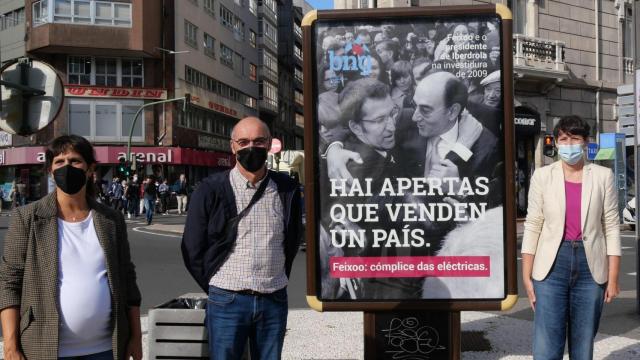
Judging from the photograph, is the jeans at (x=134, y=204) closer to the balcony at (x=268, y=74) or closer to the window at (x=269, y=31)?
the balcony at (x=268, y=74)

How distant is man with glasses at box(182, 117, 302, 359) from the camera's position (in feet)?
11.2

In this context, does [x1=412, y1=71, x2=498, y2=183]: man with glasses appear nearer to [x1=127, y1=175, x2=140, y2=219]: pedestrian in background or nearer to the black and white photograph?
the black and white photograph

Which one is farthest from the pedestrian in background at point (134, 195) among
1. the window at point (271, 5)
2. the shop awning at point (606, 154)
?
the window at point (271, 5)

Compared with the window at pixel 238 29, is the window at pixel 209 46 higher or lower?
lower

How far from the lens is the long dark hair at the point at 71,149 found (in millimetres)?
3090

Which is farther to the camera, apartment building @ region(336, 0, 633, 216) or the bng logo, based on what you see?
apartment building @ region(336, 0, 633, 216)

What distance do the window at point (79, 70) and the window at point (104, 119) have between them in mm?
1296

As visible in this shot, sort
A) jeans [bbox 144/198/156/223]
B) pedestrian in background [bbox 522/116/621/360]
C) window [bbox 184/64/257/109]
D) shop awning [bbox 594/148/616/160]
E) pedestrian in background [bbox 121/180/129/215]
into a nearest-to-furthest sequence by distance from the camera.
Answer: pedestrian in background [bbox 522/116/621/360] < shop awning [bbox 594/148/616/160] < jeans [bbox 144/198/156/223] < pedestrian in background [bbox 121/180/129/215] < window [bbox 184/64/257/109]

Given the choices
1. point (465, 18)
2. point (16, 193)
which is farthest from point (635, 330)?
point (16, 193)

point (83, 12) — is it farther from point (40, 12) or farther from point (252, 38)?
point (252, 38)

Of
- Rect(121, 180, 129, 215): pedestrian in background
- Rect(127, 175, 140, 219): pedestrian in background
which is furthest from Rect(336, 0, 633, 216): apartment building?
Rect(121, 180, 129, 215): pedestrian in background

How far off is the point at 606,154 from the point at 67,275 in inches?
783

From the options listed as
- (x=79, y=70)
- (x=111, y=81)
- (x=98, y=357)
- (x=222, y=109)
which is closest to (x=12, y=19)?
(x=79, y=70)

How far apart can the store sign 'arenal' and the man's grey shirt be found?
38.3 meters
